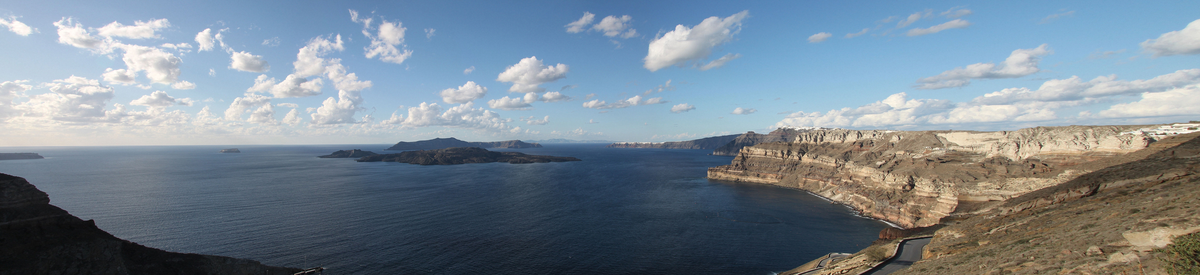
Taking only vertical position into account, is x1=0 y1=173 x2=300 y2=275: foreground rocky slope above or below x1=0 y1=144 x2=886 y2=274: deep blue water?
above

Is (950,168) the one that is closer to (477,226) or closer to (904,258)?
(904,258)

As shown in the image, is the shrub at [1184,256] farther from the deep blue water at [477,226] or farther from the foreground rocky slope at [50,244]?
the foreground rocky slope at [50,244]

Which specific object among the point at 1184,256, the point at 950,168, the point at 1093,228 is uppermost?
the point at 950,168

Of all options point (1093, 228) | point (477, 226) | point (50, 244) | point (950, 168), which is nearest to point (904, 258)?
point (1093, 228)

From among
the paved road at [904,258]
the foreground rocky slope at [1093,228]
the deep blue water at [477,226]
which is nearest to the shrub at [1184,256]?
the foreground rocky slope at [1093,228]

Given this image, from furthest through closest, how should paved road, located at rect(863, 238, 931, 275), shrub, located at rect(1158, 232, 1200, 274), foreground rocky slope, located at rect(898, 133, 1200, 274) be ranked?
1. paved road, located at rect(863, 238, 931, 275)
2. foreground rocky slope, located at rect(898, 133, 1200, 274)
3. shrub, located at rect(1158, 232, 1200, 274)

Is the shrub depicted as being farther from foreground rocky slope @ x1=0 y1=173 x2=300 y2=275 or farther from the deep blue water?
foreground rocky slope @ x1=0 y1=173 x2=300 y2=275

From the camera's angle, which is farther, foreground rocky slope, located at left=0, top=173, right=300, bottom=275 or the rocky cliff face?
the rocky cliff face

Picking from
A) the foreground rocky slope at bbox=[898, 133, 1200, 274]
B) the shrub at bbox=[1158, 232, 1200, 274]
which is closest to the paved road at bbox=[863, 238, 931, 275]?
the foreground rocky slope at bbox=[898, 133, 1200, 274]
